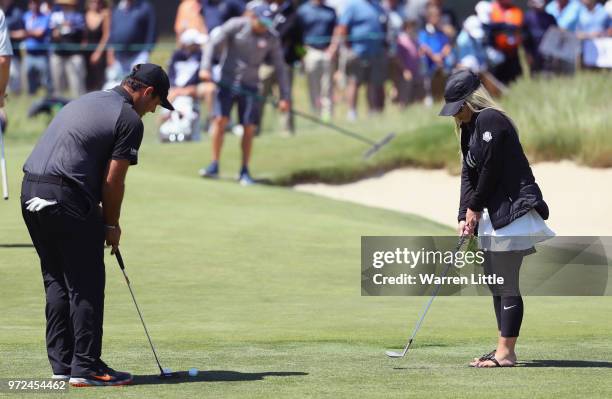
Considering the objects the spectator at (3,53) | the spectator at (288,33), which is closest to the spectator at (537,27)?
the spectator at (288,33)

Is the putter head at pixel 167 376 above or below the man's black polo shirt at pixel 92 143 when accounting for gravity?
below

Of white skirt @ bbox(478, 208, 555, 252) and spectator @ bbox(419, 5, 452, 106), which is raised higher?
white skirt @ bbox(478, 208, 555, 252)

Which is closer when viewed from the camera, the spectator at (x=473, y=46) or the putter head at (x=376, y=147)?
the putter head at (x=376, y=147)

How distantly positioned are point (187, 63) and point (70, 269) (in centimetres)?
1498

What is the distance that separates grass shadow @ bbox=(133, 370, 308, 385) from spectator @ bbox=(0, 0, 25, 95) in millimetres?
17587

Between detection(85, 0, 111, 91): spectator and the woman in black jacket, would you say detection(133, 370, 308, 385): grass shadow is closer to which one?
the woman in black jacket

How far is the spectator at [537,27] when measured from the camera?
2323 cm

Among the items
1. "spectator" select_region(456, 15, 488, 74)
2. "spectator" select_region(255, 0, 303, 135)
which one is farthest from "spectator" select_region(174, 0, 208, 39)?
"spectator" select_region(456, 15, 488, 74)

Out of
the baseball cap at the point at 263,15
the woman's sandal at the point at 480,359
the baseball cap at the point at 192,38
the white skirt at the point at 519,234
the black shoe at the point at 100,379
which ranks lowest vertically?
the woman's sandal at the point at 480,359

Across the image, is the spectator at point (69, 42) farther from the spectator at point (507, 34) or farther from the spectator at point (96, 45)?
the spectator at point (507, 34)

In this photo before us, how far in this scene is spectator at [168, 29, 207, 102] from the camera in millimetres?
22266

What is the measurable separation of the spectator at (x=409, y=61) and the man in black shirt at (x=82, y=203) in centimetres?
1712

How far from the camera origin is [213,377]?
7.92 m

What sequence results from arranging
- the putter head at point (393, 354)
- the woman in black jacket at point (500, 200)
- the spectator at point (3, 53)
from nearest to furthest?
the woman in black jacket at point (500, 200) → the putter head at point (393, 354) → the spectator at point (3, 53)
